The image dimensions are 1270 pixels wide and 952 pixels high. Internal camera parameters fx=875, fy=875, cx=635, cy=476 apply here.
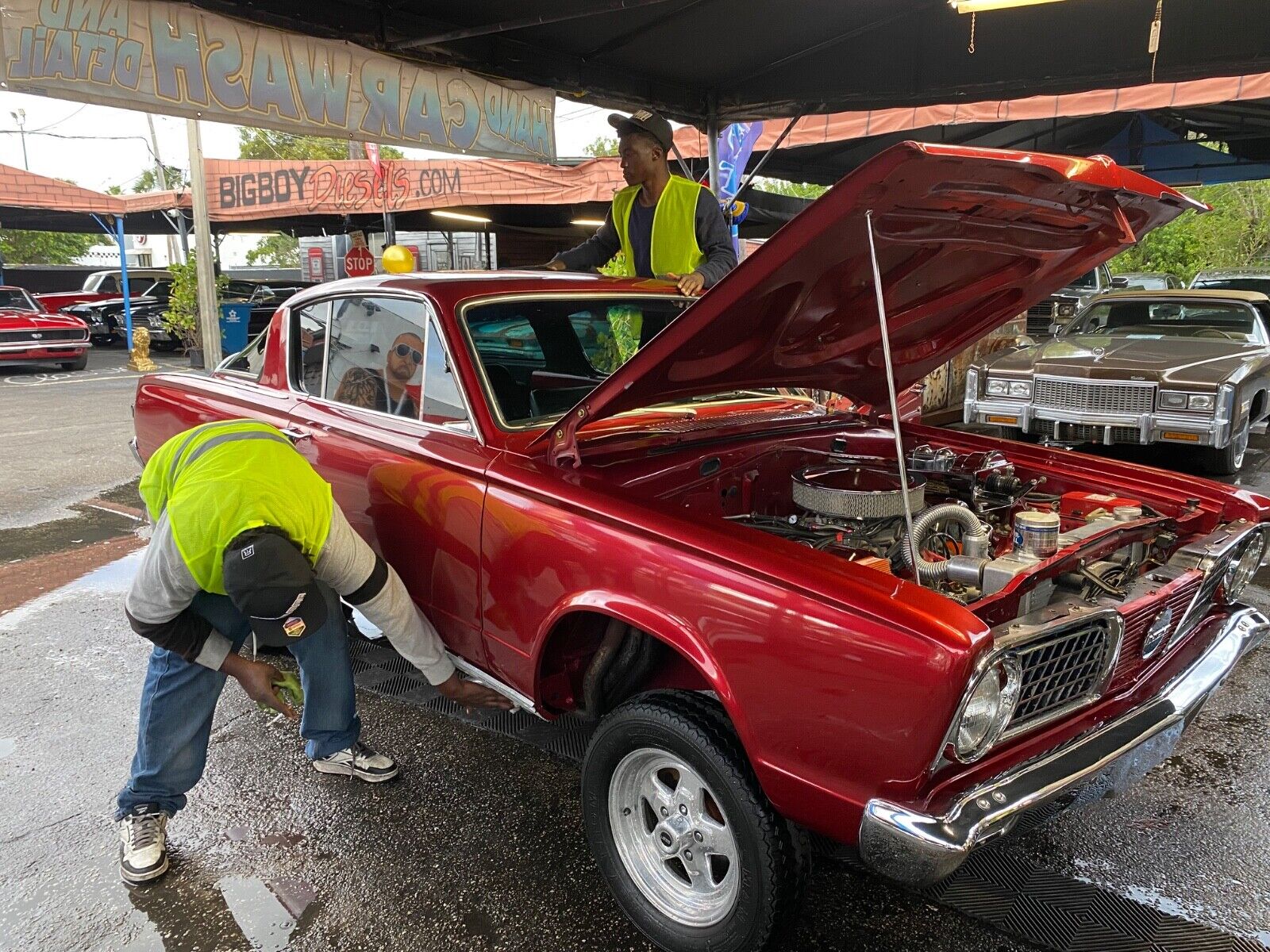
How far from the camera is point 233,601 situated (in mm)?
2301

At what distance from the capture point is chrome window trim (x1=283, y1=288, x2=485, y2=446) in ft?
8.86

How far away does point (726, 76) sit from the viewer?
6.33 meters

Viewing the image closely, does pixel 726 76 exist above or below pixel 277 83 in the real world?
above

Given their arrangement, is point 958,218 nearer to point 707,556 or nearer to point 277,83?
point 707,556

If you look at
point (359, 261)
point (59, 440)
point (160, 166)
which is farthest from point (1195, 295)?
point (160, 166)

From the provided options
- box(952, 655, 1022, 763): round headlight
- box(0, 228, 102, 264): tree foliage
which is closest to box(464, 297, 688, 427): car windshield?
box(952, 655, 1022, 763): round headlight

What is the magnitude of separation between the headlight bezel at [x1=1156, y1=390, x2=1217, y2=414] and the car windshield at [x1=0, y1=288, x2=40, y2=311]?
689 inches

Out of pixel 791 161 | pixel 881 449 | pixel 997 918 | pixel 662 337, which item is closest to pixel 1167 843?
pixel 997 918

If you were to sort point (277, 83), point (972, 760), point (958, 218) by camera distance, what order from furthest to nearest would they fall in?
point (277, 83) → point (958, 218) → point (972, 760)

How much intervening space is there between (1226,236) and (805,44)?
27.4m

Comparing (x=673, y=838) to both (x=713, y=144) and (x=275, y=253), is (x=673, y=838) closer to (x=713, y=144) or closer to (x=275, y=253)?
→ (x=713, y=144)

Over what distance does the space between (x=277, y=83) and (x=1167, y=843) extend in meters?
5.22

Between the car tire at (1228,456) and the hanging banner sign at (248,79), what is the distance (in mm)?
5757

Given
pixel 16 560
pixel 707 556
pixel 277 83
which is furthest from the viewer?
pixel 16 560
